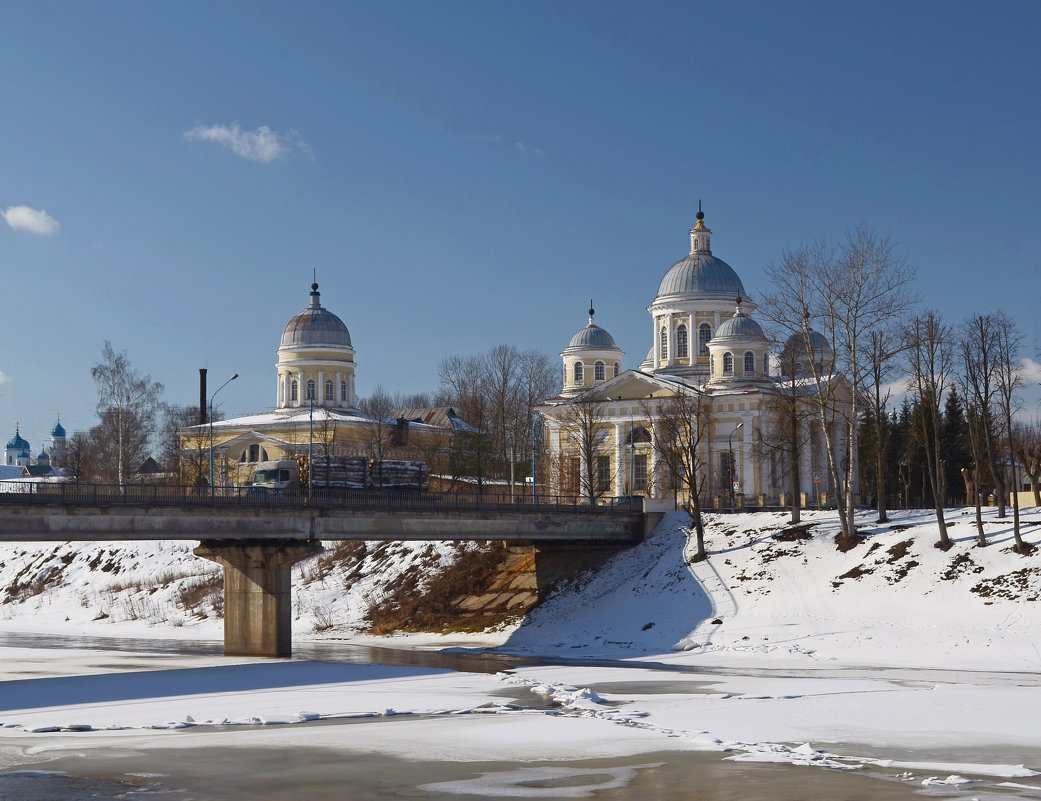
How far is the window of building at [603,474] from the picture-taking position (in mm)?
90062

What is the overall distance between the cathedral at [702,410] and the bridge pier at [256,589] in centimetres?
3111

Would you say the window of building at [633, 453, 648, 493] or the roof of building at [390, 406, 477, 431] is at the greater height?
the roof of building at [390, 406, 477, 431]

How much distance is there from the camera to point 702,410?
83.6 metres

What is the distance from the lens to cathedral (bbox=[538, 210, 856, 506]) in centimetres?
8644

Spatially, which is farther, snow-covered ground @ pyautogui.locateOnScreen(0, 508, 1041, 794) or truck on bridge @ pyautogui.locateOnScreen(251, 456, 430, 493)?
truck on bridge @ pyautogui.locateOnScreen(251, 456, 430, 493)

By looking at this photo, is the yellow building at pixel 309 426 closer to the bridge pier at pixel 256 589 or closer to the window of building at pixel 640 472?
the window of building at pixel 640 472

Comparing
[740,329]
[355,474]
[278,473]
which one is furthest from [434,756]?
[740,329]

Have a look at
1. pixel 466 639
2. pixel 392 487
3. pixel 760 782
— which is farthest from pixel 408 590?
pixel 760 782

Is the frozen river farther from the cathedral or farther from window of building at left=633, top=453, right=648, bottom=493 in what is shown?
window of building at left=633, top=453, right=648, bottom=493

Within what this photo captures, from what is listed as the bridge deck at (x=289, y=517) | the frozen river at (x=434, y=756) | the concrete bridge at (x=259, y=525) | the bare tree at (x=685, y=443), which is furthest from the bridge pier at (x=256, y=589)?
the bare tree at (x=685, y=443)

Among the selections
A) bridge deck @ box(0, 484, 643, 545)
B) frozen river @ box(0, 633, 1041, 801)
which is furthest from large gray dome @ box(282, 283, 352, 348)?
frozen river @ box(0, 633, 1041, 801)

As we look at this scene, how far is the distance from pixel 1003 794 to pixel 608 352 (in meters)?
87.3

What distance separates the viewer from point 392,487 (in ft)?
221

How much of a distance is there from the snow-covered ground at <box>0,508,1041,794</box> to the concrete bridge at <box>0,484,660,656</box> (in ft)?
9.76
